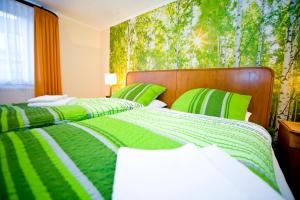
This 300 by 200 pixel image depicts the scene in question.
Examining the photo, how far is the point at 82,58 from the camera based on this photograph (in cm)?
324

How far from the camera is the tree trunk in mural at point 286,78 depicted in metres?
1.38

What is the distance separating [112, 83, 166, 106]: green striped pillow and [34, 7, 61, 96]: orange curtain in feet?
4.75

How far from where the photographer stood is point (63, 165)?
0.53 metres

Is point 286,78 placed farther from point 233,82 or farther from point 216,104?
point 216,104

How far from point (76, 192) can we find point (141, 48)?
8.20 feet

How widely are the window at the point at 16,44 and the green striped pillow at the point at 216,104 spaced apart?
2508 mm

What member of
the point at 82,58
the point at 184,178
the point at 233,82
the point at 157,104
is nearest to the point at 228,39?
the point at 233,82

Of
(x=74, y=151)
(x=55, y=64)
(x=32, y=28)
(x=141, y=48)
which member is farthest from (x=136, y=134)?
(x=32, y=28)

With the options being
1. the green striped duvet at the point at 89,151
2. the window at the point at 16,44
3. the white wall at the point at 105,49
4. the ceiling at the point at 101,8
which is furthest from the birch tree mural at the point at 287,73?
the window at the point at 16,44

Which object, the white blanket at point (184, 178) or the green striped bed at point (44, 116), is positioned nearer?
the white blanket at point (184, 178)

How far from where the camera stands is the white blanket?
386mm

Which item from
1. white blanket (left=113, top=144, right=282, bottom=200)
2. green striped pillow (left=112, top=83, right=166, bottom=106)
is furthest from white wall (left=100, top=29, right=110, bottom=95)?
white blanket (left=113, top=144, right=282, bottom=200)

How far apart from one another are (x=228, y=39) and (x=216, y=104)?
2.80ft

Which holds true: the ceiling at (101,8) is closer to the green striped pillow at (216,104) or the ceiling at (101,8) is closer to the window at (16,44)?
the window at (16,44)
